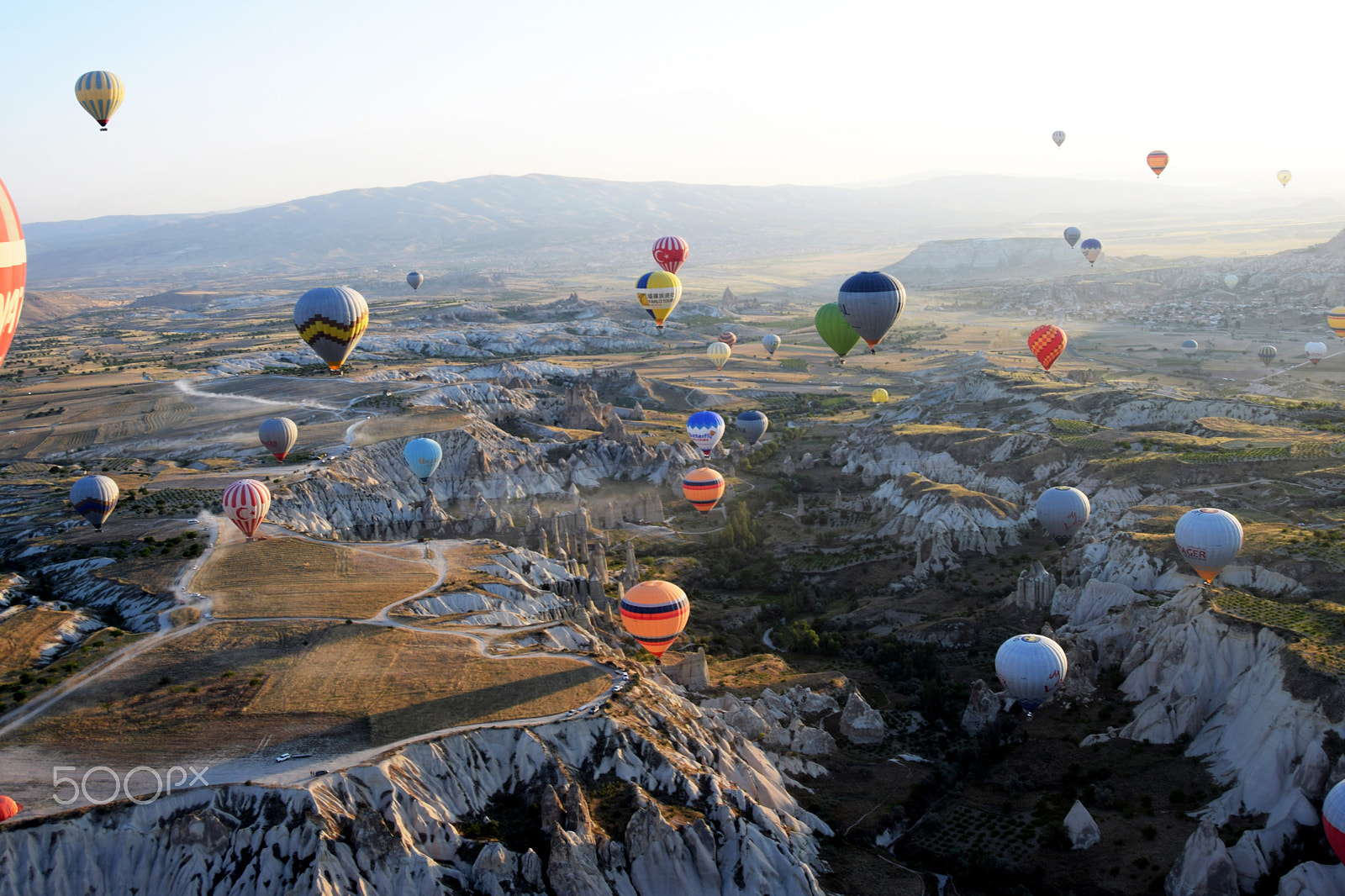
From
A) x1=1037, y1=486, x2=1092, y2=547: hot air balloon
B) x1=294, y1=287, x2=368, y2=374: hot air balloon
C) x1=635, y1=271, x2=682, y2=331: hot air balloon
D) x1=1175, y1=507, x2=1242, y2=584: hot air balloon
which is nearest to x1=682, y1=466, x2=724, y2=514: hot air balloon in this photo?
x1=1037, y1=486, x2=1092, y2=547: hot air balloon

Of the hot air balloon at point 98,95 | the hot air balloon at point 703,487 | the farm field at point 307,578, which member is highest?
the hot air balloon at point 98,95

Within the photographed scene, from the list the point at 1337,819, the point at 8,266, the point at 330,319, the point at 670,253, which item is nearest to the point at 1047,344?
the point at 670,253

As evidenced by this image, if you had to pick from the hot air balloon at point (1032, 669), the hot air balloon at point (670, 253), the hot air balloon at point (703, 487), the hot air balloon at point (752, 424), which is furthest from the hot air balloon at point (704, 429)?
the hot air balloon at point (1032, 669)

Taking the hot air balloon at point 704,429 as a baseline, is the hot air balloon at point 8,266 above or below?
above

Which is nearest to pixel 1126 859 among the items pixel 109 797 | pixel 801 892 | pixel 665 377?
pixel 801 892

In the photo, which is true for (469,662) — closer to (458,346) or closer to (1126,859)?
(1126,859)

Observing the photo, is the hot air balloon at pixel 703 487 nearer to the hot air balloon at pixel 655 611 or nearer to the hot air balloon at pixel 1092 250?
the hot air balloon at pixel 655 611
